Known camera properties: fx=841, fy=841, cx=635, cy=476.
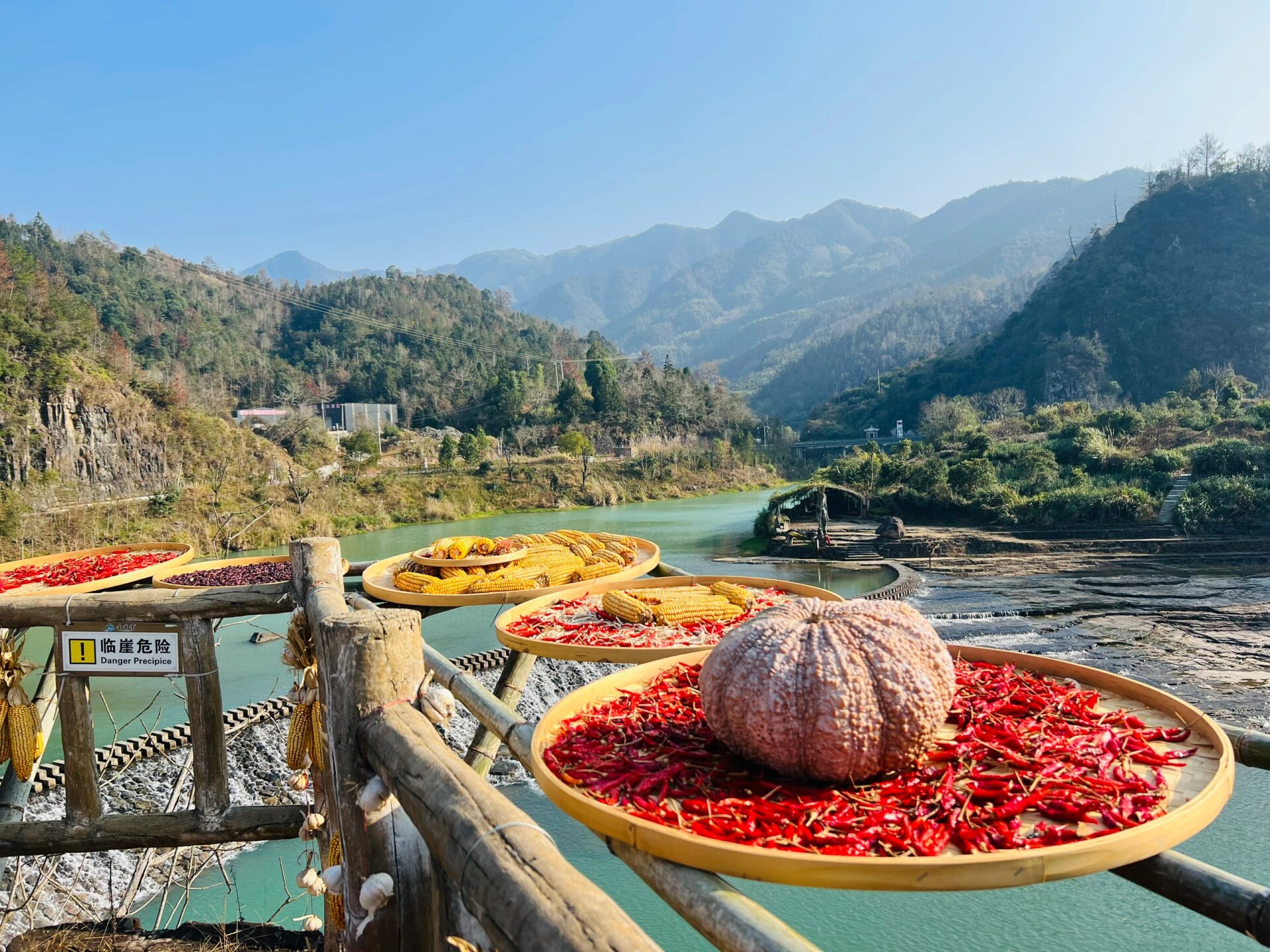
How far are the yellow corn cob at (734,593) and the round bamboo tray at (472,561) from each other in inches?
45.1

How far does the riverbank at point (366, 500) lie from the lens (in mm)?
22266

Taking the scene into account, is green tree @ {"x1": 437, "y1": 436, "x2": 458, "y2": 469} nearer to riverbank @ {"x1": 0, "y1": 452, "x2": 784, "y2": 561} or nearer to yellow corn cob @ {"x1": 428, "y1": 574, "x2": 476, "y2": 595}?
riverbank @ {"x1": 0, "y1": 452, "x2": 784, "y2": 561}

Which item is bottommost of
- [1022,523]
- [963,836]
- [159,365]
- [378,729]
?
[1022,523]

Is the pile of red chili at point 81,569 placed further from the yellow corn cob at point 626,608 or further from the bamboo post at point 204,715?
the yellow corn cob at point 626,608

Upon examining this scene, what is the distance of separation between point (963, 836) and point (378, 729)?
1.04 metres

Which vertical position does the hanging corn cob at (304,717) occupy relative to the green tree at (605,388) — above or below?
below

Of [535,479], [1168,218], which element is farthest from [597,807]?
[1168,218]

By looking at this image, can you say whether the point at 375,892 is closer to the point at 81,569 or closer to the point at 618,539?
the point at 618,539

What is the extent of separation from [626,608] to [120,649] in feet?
5.82

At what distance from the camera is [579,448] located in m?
38.3

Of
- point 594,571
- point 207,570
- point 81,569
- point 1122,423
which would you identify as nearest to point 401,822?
point 594,571

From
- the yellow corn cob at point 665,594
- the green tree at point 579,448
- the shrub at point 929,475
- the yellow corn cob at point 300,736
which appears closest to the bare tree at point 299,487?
the green tree at point 579,448

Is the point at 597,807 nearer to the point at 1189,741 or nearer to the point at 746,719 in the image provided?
the point at 746,719

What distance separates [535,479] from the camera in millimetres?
35812
